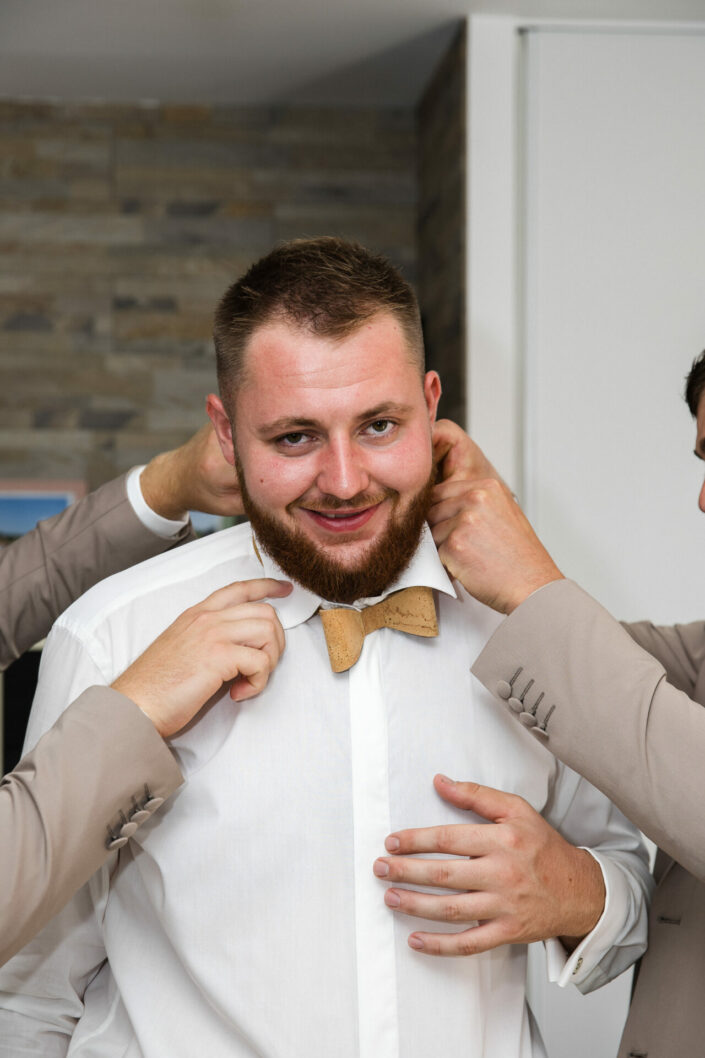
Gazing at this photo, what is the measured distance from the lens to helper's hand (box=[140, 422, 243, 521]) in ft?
4.85

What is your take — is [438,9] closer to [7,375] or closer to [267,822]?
[7,375]

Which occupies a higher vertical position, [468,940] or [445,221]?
[445,221]

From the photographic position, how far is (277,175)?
12.0ft

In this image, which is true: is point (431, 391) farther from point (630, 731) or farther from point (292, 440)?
point (630, 731)

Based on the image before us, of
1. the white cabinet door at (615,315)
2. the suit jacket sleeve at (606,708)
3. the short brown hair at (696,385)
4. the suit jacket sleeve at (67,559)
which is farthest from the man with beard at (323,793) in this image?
the white cabinet door at (615,315)

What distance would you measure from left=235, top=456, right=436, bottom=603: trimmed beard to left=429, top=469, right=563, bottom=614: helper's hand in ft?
0.19

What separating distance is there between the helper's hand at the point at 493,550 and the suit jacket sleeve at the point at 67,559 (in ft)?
1.60

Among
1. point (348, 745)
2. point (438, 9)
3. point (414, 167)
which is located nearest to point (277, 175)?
point (414, 167)

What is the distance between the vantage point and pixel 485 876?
1149 mm

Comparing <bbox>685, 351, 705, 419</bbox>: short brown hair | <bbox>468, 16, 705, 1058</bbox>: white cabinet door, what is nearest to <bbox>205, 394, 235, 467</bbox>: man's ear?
<bbox>685, 351, 705, 419</bbox>: short brown hair

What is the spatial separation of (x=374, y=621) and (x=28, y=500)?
2485mm

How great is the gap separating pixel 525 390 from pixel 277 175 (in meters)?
1.29

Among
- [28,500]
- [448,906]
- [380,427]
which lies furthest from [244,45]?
[448,906]

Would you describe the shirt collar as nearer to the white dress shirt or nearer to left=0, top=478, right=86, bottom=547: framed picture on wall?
the white dress shirt
